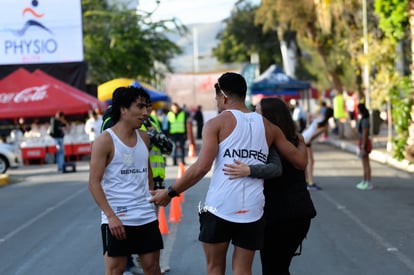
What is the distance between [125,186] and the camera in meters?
5.81

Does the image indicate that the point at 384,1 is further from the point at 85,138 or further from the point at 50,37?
the point at 50,37

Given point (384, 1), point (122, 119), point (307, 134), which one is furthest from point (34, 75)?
point (122, 119)

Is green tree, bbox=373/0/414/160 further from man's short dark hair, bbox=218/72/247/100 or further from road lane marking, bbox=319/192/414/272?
man's short dark hair, bbox=218/72/247/100

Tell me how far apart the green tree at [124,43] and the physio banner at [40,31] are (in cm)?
1185

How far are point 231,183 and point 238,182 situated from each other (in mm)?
46

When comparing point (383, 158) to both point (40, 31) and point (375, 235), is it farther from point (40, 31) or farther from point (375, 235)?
point (40, 31)

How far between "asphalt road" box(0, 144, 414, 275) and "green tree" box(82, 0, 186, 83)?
26.5 metres

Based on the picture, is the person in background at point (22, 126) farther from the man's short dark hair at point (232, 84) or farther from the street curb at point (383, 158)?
the man's short dark hair at point (232, 84)

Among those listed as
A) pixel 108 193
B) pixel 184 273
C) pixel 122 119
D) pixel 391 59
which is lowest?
pixel 184 273

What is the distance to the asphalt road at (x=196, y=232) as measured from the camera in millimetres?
9203

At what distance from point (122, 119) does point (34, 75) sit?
2711 cm

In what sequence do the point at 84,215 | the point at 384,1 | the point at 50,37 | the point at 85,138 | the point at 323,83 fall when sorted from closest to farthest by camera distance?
the point at 84,215 → the point at 384,1 → the point at 85,138 → the point at 50,37 → the point at 323,83

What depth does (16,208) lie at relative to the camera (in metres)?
15.8

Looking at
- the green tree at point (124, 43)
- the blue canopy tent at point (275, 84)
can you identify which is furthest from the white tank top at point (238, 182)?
the green tree at point (124, 43)
